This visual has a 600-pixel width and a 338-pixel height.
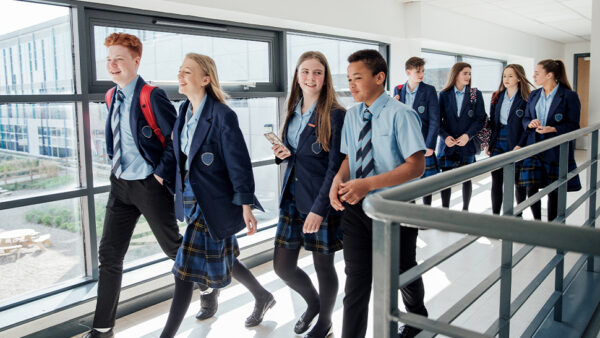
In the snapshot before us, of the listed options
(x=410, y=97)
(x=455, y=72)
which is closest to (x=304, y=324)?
(x=410, y=97)

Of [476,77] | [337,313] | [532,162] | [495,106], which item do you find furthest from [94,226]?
[476,77]

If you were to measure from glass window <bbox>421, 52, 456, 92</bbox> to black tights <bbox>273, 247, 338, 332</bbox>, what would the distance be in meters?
5.60

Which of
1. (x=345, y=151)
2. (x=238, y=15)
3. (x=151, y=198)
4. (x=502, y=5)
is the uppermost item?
(x=502, y=5)

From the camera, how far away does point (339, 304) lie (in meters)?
3.33

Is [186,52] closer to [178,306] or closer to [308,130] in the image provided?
[308,130]

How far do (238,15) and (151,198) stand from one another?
185 centimetres

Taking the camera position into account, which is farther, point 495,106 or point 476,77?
point 476,77

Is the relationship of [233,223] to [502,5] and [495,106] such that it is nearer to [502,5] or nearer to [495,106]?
[495,106]

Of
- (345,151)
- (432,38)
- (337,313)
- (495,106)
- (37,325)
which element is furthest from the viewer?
(432,38)

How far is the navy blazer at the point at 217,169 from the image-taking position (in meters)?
2.49

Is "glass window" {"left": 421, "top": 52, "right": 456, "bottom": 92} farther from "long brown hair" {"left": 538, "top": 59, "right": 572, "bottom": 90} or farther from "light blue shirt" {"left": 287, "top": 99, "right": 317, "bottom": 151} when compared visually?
"light blue shirt" {"left": 287, "top": 99, "right": 317, "bottom": 151}

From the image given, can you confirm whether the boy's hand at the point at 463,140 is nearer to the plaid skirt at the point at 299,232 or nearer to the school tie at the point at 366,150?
the plaid skirt at the point at 299,232

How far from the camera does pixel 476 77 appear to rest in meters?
9.55

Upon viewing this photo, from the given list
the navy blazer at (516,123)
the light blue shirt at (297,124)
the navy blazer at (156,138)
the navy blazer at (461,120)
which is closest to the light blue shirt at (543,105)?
the navy blazer at (516,123)
